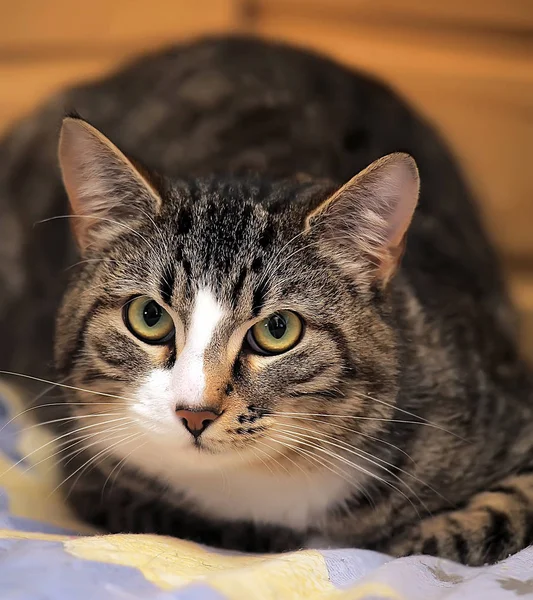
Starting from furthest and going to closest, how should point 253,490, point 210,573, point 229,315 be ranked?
point 253,490, point 229,315, point 210,573

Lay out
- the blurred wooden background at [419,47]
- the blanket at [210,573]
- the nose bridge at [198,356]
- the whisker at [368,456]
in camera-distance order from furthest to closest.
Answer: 1. the blurred wooden background at [419,47]
2. the whisker at [368,456]
3. the nose bridge at [198,356]
4. the blanket at [210,573]

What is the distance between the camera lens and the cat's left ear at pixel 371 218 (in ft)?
3.20

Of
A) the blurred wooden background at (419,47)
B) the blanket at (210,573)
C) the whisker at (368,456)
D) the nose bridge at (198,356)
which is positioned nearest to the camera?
the blanket at (210,573)

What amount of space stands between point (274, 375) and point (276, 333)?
0.06 metres

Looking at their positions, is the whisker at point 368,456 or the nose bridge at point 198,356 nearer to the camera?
the nose bridge at point 198,356

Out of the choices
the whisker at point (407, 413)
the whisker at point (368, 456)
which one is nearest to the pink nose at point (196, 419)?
the whisker at point (368, 456)

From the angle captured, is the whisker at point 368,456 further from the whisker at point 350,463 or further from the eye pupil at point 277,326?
the eye pupil at point 277,326

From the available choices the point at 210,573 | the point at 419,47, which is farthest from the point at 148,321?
the point at 419,47

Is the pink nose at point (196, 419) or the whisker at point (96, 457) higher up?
the pink nose at point (196, 419)

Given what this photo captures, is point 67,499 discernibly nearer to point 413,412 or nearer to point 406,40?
point 413,412

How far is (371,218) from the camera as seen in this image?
3.33ft

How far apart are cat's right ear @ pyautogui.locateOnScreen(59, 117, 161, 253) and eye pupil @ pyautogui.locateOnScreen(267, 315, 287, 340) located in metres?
0.22

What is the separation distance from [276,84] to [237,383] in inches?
34.3

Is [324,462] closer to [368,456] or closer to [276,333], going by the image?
[368,456]
